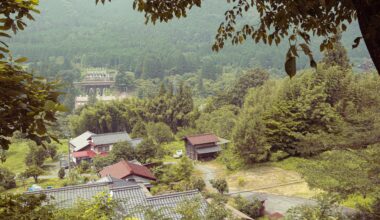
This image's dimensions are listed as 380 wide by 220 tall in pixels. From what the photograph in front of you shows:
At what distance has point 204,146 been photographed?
92.3 ft

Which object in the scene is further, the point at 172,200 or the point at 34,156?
the point at 34,156

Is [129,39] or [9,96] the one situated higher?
[129,39]

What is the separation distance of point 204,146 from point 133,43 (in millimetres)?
106000

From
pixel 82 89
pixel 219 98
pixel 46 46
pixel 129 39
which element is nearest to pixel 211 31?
pixel 129 39

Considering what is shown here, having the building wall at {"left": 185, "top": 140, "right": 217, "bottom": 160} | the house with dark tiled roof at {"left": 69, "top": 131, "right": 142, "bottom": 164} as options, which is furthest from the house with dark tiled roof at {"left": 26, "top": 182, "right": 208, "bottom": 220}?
the house with dark tiled roof at {"left": 69, "top": 131, "right": 142, "bottom": 164}

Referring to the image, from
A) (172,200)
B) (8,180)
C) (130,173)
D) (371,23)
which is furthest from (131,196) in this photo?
(8,180)

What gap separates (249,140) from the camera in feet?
74.8

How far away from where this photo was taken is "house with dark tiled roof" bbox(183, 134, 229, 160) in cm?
2764

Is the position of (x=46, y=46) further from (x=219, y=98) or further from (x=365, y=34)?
(x=365, y=34)

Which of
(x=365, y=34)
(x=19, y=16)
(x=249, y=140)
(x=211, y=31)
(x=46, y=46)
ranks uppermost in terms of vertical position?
(x=211, y=31)

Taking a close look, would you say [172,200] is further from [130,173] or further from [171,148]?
[171,148]

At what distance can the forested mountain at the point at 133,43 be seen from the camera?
3885 inches

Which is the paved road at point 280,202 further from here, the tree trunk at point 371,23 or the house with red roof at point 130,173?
the tree trunk at point 371,23

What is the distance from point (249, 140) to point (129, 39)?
11705cm
